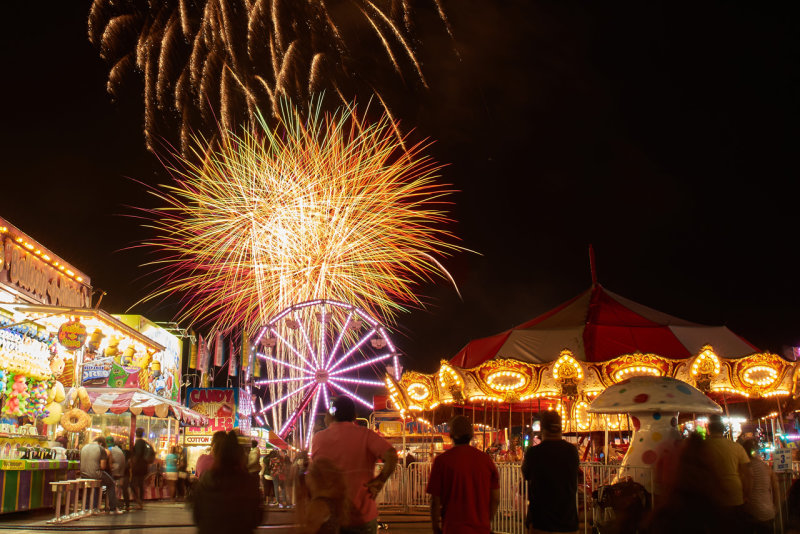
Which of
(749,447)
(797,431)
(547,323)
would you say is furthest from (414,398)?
(797,431)

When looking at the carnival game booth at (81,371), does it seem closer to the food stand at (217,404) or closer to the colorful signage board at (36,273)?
the colorful signage board at (36,273)

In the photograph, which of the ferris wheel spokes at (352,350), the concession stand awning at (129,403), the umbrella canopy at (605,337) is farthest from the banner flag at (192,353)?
the umbrella canopy at (605,337)

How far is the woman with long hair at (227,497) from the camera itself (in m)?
4.65

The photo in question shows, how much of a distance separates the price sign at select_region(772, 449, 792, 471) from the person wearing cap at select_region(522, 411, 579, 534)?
5.85 m

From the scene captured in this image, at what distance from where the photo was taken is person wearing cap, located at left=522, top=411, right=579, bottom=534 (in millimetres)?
5910

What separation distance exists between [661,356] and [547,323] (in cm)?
319

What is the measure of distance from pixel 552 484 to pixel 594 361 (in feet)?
34.8

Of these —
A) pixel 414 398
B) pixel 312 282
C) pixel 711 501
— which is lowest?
pixel 711 501

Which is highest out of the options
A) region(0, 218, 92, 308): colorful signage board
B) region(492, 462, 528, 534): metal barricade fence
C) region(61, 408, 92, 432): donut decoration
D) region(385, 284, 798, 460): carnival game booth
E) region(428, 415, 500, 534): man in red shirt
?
region(0, 218, 92, 308): colorful signage board

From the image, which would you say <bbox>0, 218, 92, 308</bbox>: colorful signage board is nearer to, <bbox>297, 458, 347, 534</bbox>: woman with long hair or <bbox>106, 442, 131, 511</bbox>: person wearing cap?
<bbox>106, 442, 131, 511</bbox>: person wearing cap

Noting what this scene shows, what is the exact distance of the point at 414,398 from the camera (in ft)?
62.4

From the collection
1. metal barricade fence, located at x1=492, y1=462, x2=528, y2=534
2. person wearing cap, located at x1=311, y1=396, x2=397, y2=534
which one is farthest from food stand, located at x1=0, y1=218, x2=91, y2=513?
person wearing cap, located at x1=311, y1=396, x2=397, y2=534

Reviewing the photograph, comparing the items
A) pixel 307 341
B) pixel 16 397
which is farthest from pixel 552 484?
pixel 307 341

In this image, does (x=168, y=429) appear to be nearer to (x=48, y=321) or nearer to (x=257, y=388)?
(x=257, y=388)
